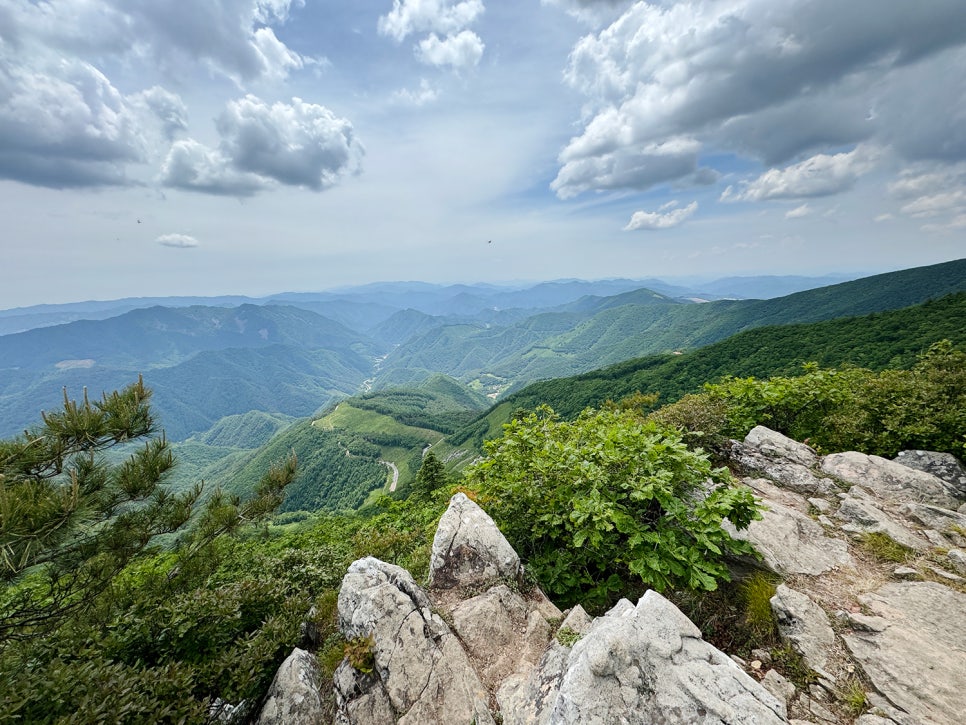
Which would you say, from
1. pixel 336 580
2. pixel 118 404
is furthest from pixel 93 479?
pixel 336 580

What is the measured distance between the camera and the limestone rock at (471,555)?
802 cm

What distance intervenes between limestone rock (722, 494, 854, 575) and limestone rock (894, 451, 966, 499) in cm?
536

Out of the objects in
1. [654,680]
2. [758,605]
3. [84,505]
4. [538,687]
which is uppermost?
[84,505]

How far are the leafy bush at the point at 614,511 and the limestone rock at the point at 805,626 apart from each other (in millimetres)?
820

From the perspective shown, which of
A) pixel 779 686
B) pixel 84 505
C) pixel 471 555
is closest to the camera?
pixel 779 686

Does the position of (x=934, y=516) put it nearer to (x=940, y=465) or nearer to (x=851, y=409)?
(x=940, y=465)

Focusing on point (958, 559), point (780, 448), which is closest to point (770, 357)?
point (780, 448)

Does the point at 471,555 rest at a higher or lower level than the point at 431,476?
higher

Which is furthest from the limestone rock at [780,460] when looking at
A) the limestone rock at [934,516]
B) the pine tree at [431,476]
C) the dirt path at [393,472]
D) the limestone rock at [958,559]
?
the dirt path at [393,472]

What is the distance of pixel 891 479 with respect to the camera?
1031 cm

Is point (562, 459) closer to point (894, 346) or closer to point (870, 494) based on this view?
point (870, 494)

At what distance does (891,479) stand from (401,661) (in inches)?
512

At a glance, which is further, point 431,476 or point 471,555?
point 431,476

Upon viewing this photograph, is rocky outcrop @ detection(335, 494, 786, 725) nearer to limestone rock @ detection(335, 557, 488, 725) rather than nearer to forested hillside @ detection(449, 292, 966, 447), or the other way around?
limestone rock @ detection(335, 557, 488, 725)
